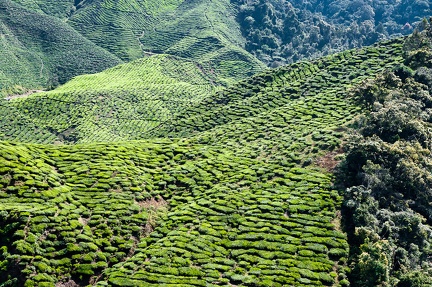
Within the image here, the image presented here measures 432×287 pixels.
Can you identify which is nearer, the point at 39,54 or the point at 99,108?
the point at 99,108

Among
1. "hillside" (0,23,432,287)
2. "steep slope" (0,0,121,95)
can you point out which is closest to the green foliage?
"hillside" (0,23,432,287)

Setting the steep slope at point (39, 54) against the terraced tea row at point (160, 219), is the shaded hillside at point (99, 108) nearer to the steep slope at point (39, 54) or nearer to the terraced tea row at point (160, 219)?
the steep slope at point (39, 54)

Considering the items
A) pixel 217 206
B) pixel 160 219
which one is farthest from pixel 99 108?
pixel 217 206

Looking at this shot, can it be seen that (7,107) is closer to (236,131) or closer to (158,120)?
(158,120)

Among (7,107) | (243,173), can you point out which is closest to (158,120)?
(7,107)

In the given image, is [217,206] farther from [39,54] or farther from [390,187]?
[39,54]

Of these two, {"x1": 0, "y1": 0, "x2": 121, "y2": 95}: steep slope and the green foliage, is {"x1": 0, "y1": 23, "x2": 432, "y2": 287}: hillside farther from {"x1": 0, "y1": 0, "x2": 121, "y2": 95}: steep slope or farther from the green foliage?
{"x1": 0, "y1": 0, "x2": 121, "y2": 95}: steep slope
